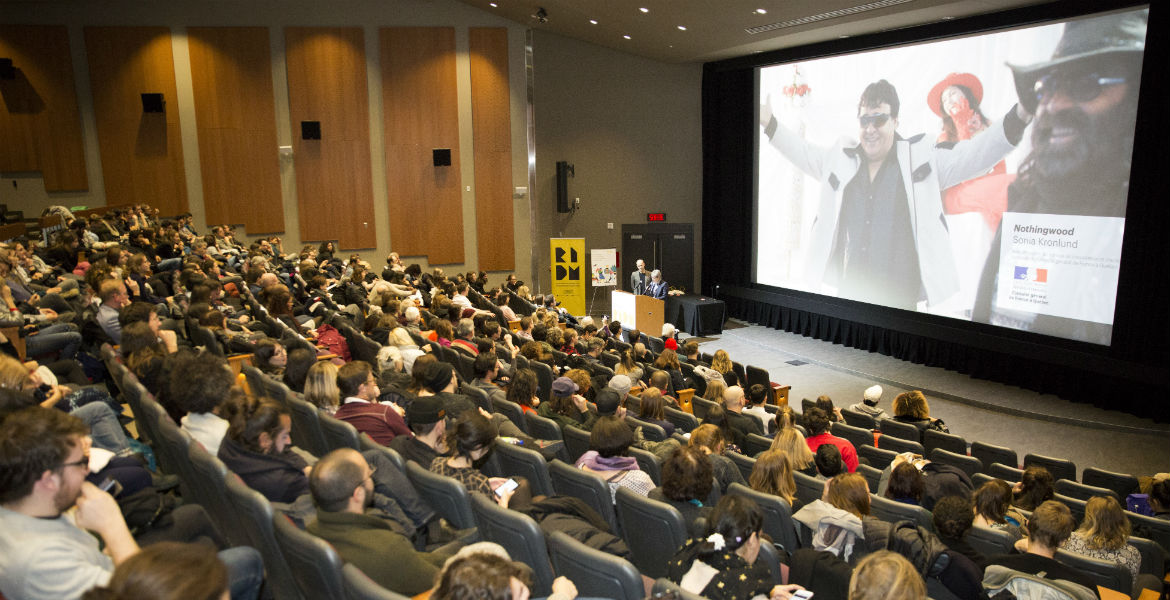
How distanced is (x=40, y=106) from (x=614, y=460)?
14.3m

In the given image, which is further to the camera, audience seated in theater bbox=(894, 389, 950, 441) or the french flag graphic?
the french flag graphic

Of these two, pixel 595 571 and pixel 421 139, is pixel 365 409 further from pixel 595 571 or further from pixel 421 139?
pixel 421 139

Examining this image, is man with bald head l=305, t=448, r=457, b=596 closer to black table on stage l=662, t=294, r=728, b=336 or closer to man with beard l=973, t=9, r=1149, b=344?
man with beard l=973, t=9, r=1149, b=344

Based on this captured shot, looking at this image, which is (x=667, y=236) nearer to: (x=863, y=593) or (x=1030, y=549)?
(x=1030, y=549)

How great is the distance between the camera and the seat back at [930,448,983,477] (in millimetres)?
5797

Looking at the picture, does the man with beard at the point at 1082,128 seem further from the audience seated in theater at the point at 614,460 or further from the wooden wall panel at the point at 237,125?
the wooden wall panel at the point at 237,125

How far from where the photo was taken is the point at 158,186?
47.1ft

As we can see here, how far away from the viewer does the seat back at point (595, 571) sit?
2.62m

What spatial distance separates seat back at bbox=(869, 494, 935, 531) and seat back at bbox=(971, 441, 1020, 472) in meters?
2.99

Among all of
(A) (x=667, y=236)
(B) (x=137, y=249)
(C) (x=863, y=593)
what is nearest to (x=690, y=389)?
(C) (x=863, y=593)

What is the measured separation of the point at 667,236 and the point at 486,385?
36.0 feet

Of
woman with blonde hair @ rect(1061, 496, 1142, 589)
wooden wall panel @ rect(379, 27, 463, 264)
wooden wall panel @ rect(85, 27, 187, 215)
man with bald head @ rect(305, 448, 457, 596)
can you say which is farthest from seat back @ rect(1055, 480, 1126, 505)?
wooden wall panel @ rect(85, 27, 187, 215)

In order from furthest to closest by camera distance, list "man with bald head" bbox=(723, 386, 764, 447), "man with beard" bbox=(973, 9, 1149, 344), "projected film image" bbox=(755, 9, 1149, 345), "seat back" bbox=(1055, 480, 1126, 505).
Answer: "projected film image" bbox=(755, 9, 1149, 345), "man with beard" bbox=(973, 9, 1149, 344), "man with bald head" bbox=(723, 386, 764, 447), "seat back" bbox=(1055, 480, 1126, 505)

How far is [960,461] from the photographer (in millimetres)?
5895
